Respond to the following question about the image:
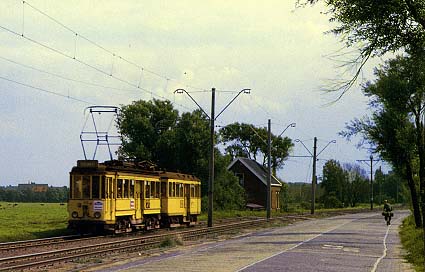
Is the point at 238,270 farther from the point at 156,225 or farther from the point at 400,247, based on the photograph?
the point at 156,225

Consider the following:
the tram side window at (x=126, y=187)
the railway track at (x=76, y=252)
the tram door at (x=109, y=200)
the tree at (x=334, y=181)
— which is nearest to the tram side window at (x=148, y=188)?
the tram side window at (x=126, y=187)

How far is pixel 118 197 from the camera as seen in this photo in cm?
3241

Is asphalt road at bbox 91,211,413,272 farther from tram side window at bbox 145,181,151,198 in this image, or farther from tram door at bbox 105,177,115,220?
tram side window at bbox 145,181,151,198

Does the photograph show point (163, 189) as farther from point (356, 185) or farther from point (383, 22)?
point (356, 185)

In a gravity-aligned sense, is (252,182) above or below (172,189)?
above

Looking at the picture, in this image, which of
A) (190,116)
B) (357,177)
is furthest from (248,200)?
(357,177)

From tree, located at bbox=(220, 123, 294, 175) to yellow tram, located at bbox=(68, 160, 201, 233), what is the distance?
66.1 metres

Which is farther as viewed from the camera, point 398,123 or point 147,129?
point 147,129

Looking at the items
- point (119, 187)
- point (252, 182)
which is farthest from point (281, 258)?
point (252, 182)

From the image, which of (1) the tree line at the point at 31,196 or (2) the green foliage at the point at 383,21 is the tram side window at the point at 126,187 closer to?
(2) the green foliage at the point at 383,21

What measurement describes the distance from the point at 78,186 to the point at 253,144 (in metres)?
75.9

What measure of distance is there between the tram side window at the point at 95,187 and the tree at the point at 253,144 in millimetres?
73493

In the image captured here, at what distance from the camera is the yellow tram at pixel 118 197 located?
3117cm

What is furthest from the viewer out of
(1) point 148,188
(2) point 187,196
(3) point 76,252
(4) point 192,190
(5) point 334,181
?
(5) point 334,181
